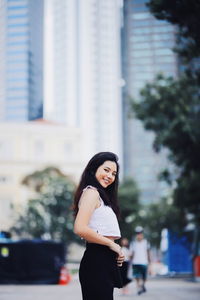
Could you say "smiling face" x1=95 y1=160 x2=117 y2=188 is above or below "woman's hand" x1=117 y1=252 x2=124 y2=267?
above

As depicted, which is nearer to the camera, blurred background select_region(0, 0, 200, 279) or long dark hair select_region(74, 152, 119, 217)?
long dark hair select_region(74, 152, 119, 217)

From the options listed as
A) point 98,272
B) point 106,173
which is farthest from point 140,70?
point 98,272

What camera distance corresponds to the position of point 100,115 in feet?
538

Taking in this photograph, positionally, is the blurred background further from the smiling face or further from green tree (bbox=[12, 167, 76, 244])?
the smiling face

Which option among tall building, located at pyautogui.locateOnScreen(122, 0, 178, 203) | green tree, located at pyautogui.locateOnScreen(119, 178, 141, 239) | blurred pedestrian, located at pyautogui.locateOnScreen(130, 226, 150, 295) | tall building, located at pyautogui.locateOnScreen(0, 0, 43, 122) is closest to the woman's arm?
tall building, located at pyautogui.locateOnScreen(0, 0, 43, 122)

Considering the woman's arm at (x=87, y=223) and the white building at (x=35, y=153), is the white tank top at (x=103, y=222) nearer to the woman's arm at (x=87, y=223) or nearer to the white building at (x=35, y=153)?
the woman's arm at (x=87, y=223)

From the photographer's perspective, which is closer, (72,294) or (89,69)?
(72,294)

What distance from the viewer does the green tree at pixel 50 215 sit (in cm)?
5091

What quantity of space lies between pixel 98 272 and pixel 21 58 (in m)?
11.4

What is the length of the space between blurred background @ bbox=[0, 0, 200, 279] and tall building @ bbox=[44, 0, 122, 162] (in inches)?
11.4

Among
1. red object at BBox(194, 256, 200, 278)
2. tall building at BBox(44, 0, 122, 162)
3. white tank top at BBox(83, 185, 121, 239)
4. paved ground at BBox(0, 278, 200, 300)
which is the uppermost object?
tall building at BBox(44, 0, 122, 162)

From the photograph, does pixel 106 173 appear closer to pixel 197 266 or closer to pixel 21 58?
pixel 21 58

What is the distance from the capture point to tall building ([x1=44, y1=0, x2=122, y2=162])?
152500 mm

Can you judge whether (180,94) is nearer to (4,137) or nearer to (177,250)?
(177,250)
